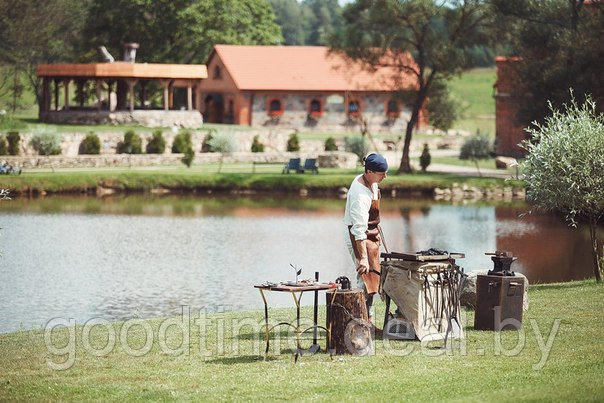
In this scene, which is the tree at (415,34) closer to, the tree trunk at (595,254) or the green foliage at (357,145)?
the green foliage at (357,145)

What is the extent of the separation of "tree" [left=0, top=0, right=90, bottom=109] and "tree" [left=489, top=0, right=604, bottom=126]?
976 inches

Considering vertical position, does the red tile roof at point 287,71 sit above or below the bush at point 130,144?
above

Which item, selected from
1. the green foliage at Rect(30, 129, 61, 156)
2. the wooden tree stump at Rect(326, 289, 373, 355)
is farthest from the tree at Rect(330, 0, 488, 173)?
the wooden tree stump at Rect(326, 289, 373, 355)

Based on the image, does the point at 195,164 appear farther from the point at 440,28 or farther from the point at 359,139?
the point at 440,28

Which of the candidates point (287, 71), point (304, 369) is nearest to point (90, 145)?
point (287, 71)

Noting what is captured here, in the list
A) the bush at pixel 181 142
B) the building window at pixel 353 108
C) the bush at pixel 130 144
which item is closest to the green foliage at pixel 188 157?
the bush at pixel 181 142

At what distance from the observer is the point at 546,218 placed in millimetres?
35312

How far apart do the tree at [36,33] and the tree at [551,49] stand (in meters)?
24.8

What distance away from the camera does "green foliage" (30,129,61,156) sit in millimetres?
44312

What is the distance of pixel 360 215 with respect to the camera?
40.7 feet

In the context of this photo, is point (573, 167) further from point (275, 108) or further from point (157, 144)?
point (275, 108)

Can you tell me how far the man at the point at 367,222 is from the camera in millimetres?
12391

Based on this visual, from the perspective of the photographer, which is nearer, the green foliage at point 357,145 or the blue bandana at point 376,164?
the blue bandana at point 376,164

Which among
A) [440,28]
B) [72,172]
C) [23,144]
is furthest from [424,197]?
[23,144]
